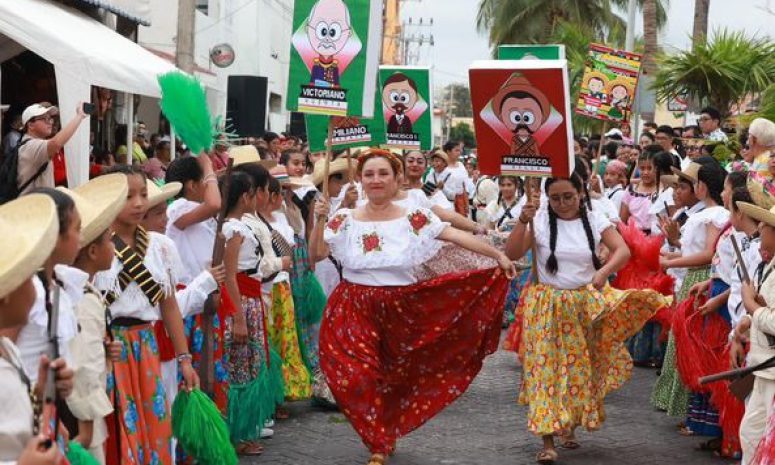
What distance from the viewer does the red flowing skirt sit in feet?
25.3

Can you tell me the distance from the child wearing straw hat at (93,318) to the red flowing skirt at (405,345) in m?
2.77

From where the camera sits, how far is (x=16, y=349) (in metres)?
3.61

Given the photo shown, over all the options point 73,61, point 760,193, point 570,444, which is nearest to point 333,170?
point 73,61

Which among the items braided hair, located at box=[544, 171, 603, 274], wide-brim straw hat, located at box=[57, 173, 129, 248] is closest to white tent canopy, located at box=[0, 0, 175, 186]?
braided hair, located at box=[544, 171, 603, 274]

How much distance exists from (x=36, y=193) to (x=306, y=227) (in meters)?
6.13

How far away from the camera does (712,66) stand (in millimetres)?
14719

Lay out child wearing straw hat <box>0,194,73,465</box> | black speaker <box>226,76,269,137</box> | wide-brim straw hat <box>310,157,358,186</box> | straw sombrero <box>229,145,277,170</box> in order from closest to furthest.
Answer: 1. child wearing straw hat <box>0,194,73,465</box>
2. straw sombrero <box>229,145,277,170</box>
3. wide-brim straw hat <box>310,157,358,186</box>
4. black speaker <box>226,76,269,137</box>

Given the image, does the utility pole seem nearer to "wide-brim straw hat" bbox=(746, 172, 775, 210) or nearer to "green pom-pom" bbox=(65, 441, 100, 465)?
"wide-brim straw hat" bbox=(746, 172, 775, 210)

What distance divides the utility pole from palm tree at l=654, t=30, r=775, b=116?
9.19 meters

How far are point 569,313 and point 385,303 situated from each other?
1.16 metres

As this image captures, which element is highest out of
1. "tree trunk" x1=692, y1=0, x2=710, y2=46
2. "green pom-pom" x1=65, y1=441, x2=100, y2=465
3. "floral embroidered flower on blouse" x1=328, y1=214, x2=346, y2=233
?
"tree trunk" x1=692, y1=0, x2=710, y2=46

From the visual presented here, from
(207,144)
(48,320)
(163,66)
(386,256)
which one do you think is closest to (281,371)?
(386,256)

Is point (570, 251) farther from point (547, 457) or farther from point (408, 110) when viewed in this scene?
point (408, 110)

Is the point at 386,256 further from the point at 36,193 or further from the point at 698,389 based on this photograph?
the point at 36,193
